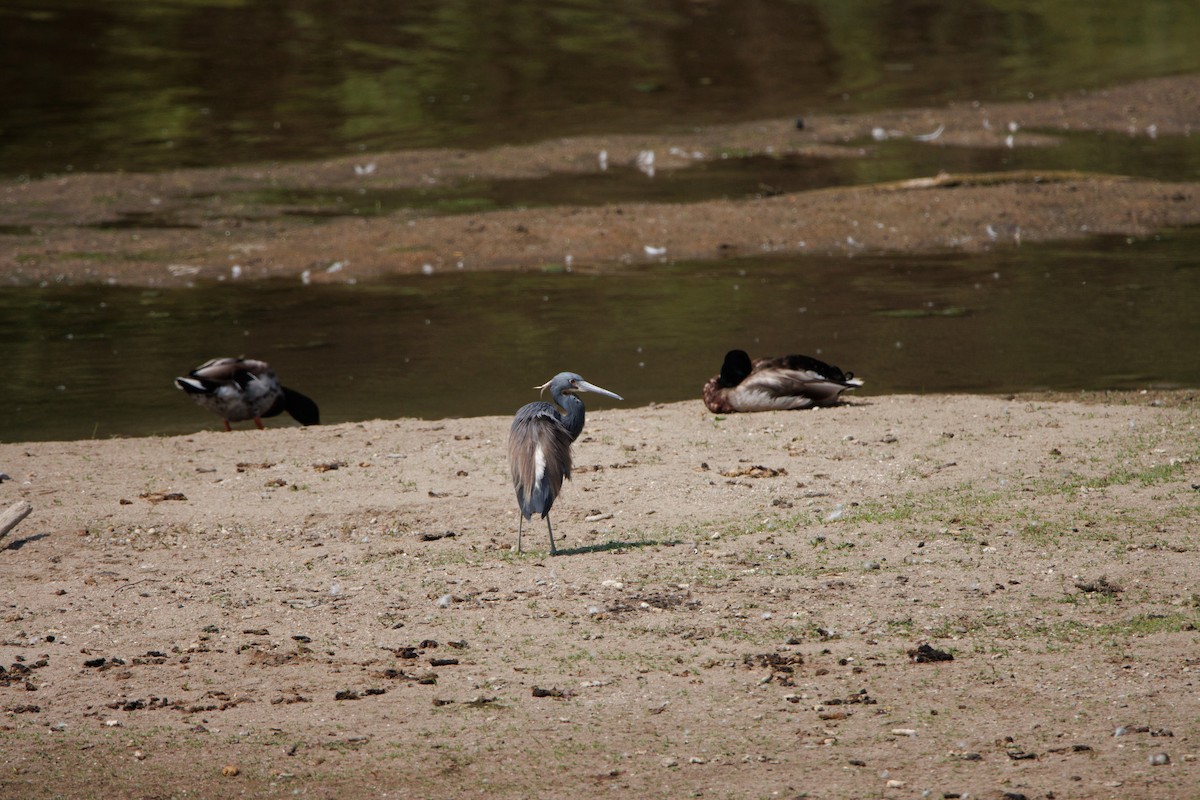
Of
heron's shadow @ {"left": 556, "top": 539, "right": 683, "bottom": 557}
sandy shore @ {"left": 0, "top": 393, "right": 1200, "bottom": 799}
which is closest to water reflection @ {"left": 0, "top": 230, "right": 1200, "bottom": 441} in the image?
sandy shore @ {"left": 0, "top": 393, "right": 1200, "bottom": 799}

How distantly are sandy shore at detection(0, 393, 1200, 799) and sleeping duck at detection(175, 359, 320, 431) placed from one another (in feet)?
5.20

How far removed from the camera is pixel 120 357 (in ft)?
48.3

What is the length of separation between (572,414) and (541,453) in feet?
2.21

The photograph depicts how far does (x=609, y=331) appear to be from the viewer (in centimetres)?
1511

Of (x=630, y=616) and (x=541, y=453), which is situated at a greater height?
(x=541, y=453)

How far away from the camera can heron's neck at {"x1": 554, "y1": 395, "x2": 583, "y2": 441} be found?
8.49 meters

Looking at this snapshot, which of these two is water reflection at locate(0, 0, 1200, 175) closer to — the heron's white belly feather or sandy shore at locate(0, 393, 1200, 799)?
sandy shore at locate(0, 393, 1200, 799)

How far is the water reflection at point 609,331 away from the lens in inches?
511

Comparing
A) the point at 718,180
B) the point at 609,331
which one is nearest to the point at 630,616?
the point at 609,331

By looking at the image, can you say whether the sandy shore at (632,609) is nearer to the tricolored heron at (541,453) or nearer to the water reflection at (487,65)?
the tricolored heron at (541,453)

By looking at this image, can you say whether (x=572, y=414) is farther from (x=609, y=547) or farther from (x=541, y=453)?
(x=609, y=547)

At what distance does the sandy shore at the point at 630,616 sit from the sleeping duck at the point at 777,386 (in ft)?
3.19

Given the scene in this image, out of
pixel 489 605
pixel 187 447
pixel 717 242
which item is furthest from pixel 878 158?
pixel 489 605

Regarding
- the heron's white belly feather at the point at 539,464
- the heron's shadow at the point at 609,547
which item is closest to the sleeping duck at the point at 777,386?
the heron's shadow at the point at 609,547
